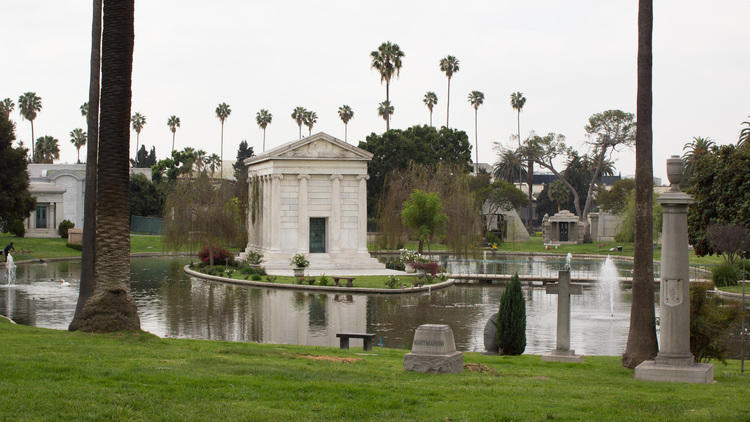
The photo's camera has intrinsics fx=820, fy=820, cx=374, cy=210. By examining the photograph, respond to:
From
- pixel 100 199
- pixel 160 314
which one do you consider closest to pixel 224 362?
pixel 100 199

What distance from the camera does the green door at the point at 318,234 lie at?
5406cm

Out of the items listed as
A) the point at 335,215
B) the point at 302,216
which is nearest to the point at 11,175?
the point at 302,216

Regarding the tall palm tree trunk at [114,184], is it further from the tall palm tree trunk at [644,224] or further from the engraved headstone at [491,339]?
the tall palm tree trunk at [644,224]

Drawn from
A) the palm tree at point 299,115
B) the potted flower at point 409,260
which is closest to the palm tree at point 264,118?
the palm tree at point 299,115

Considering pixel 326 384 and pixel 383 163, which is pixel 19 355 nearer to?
pixel 326 384

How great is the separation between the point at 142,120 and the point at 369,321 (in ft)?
359

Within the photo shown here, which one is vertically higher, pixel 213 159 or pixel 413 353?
pixel 213 159

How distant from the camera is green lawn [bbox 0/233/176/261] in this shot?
64.0m

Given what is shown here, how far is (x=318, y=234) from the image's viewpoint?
5425cm

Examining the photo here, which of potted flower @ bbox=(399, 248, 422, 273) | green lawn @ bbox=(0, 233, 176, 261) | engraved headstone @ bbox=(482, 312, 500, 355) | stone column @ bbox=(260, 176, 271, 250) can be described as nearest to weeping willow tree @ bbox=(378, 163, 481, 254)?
potted flower @ bbox=(399, 248, 422, 273)

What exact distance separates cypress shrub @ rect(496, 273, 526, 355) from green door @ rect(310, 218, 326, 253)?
3448 centimetres

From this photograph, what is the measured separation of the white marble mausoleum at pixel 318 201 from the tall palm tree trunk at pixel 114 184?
35545 mm

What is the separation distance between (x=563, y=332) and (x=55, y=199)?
77640 mm

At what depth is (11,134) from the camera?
5803 cm
